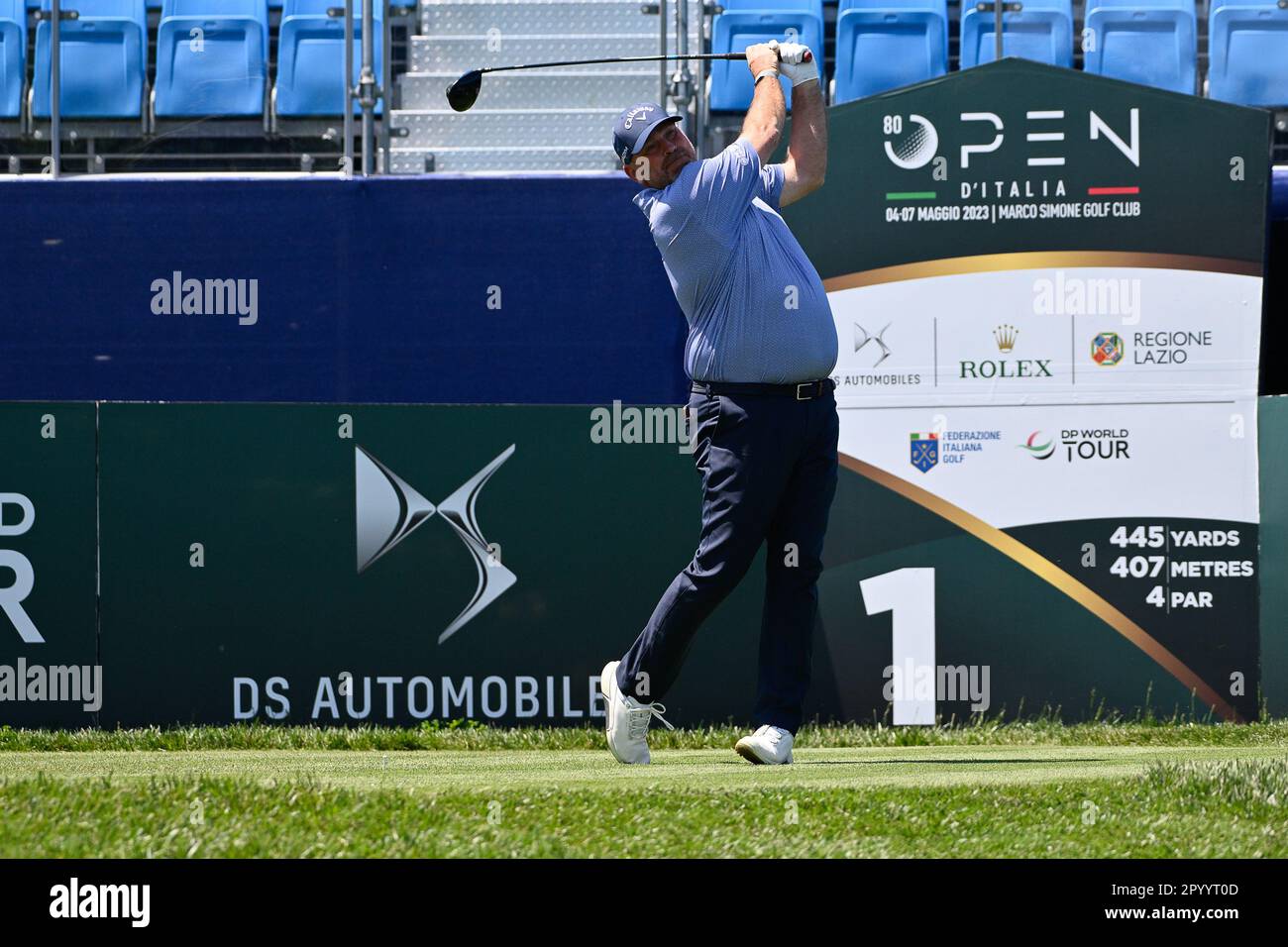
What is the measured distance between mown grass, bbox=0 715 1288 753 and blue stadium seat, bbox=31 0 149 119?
376 cm

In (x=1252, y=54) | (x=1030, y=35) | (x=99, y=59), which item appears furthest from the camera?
(x=99, y=59)

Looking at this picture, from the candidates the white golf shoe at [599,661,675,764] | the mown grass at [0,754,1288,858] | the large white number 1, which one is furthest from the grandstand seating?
the mown grass at [0,754,1288,858]

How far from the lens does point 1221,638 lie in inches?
282

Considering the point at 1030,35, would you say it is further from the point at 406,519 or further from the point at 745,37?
the point at 406,519

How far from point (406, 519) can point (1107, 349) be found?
122 inches

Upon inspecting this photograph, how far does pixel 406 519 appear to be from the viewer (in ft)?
23.7

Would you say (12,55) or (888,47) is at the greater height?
(888,47)

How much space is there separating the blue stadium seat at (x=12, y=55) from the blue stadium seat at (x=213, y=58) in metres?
0.75

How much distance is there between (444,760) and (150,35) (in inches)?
276

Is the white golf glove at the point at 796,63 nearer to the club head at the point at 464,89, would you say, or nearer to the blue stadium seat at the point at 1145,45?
the club head at the point at 464,89

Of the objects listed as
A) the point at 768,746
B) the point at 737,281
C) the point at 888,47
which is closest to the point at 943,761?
the point at 768,746
